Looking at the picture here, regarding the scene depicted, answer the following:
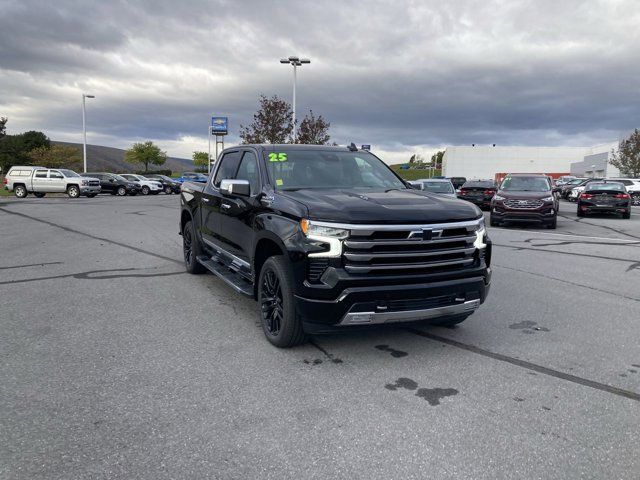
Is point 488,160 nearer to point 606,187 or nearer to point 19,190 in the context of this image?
point 606,187

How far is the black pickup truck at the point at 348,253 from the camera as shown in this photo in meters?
3.92

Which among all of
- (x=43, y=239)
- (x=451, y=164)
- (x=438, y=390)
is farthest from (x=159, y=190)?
(x=451, y=164)

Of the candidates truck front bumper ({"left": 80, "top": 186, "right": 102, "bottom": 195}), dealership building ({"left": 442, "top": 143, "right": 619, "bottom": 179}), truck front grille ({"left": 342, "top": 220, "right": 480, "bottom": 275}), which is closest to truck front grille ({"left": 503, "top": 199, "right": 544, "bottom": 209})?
truck front grille ({"left": 342, "top": 220, "right": 480, "bottom": 275})

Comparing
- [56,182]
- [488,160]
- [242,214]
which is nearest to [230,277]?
[242,214]

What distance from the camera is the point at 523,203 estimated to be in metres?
15.6

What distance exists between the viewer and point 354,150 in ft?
20.4

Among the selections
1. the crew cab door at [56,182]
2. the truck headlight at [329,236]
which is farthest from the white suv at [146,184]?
the truck headlight at [329,236]

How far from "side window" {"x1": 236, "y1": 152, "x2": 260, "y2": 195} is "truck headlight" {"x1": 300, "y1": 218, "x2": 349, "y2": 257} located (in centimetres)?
143

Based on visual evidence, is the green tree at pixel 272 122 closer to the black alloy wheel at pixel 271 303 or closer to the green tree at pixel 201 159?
the black alloy wheel at pixel 271 303

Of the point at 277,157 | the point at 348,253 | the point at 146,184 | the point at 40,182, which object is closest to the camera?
the point at 348,253

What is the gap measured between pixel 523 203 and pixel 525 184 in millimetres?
1525

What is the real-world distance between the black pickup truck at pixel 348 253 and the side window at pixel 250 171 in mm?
38

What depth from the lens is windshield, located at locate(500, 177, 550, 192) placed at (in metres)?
16.4

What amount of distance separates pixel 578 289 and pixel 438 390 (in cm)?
439
